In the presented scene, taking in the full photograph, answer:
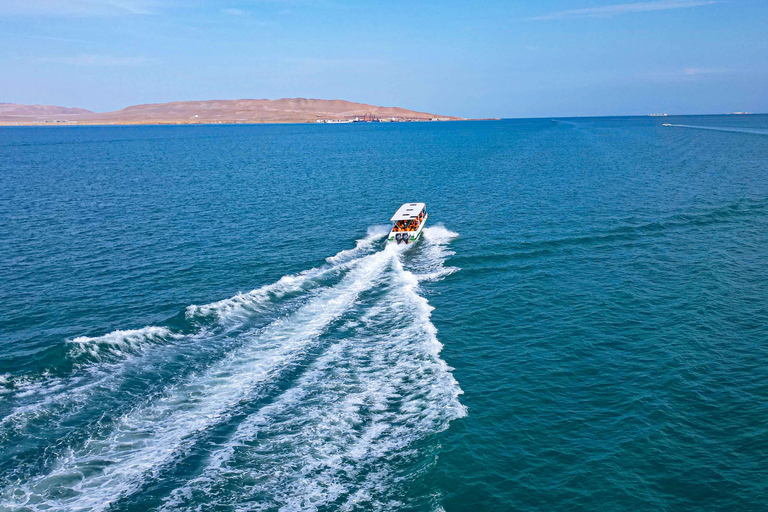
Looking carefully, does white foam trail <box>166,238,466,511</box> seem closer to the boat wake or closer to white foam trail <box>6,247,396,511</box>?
the boat wake

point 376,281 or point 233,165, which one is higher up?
point 233,165

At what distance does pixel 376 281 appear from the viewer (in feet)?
160

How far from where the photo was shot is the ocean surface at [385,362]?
23.2m

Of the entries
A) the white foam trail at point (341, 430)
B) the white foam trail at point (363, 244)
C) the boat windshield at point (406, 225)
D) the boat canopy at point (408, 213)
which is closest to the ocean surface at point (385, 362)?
the white foam trail at point (341, 430)

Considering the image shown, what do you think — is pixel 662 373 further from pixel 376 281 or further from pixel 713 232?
pixel 713 232

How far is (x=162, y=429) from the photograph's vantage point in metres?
26.4

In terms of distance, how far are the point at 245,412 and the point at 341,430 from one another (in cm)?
587

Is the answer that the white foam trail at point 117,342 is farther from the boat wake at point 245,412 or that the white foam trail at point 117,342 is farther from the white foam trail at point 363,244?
the white foam trail at point 363,244

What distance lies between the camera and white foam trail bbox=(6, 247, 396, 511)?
22.1 metres

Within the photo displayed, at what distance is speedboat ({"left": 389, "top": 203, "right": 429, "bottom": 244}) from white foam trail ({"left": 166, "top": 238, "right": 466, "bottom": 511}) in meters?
23.7

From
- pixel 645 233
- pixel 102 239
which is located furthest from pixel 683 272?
pixel 102 239

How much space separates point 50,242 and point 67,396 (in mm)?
38430

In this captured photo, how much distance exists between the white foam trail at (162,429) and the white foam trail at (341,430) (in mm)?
2268

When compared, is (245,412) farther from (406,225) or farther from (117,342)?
(406,225)
